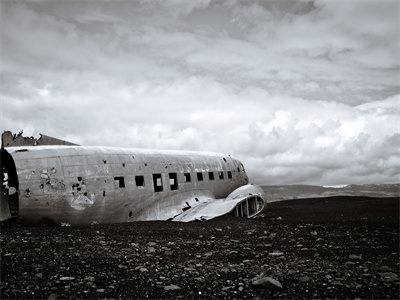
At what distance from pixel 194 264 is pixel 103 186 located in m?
8.81

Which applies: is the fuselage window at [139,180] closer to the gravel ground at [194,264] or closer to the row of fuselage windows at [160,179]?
the row of fuselage windows at [160,179]

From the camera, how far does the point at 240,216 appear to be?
18.8m

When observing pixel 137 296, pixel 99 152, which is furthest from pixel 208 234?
pixel 137 296

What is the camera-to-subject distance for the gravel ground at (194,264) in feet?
19.5

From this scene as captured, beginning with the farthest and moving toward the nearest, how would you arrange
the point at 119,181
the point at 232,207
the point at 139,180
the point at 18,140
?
1. the point at 232,207
2. the point at 139,180
3. the point at 119,181
4. the point at 18,140

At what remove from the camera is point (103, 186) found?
15625 mm

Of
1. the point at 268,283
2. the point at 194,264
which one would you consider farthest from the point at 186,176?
the point at 268,283

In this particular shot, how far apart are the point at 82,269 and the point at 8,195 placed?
383 inches

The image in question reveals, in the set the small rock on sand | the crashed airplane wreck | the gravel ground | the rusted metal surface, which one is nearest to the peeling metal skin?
the crashed airplane wreck

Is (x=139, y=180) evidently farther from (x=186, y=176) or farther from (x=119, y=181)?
(x=186, y=176)

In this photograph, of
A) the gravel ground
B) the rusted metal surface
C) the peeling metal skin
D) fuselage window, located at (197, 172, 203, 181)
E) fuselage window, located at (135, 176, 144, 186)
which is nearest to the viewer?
the gravel ground

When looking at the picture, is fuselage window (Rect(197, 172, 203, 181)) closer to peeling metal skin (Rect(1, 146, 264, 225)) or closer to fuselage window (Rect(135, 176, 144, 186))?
peeling metal skin (Rect(1, 146, 264, 225))

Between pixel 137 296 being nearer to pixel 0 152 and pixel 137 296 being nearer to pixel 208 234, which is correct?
pixel 208 234

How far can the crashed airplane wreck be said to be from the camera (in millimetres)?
14109
